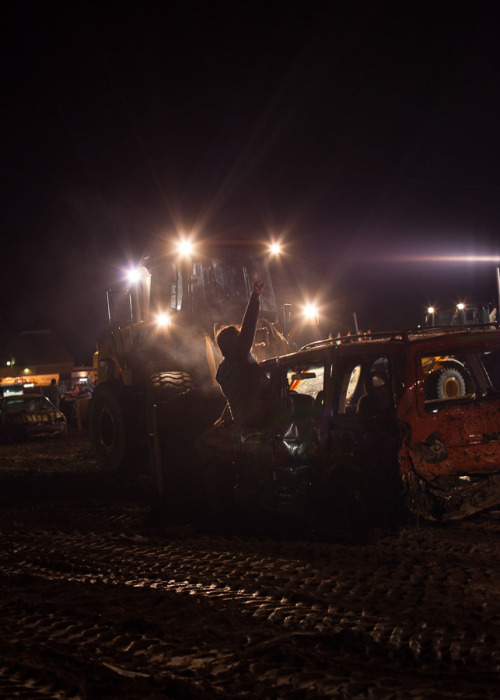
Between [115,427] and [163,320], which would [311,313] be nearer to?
[163,320]

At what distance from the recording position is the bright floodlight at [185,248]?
11375 mm

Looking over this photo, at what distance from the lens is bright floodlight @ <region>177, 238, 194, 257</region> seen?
11.4 m

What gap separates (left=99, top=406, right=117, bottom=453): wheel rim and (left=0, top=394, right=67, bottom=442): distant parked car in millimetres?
10431

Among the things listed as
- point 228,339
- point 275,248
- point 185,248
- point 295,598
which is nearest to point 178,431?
point 228,339

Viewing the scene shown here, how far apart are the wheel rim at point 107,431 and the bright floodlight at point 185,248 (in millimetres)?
3015

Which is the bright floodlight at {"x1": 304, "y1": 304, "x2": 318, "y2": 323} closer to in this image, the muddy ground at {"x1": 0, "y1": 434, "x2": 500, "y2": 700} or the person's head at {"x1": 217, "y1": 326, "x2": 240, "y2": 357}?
the person's head at {"x1": 217, "y1": 326, "x2": 240, "y2": 357}

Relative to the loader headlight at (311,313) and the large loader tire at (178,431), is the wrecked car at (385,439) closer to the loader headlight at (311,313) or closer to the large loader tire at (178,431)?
the large loader tire at (178,431)

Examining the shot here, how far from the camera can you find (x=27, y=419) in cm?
2258

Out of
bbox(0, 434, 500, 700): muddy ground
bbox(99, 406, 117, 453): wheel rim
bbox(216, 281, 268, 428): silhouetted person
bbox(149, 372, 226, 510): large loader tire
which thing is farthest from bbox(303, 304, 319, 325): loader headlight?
bbox(0, 434, 500, 700): muddy ground

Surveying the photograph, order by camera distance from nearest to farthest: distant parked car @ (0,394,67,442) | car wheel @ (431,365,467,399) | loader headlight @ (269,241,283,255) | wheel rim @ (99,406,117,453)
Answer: car wheel @ (431,365,467,399), loader headlight @ (269,241,283,255), wheel rim @ (99,406,117,453), distant parked car @ (0,394,67,442)

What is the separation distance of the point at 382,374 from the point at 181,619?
3.95 meters

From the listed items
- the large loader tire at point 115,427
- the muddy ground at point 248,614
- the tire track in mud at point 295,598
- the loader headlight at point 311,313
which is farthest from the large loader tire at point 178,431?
the loader headlight at point 311,313

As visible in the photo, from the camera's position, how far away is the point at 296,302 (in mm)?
12305

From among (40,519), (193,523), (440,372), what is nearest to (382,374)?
(440,372)
